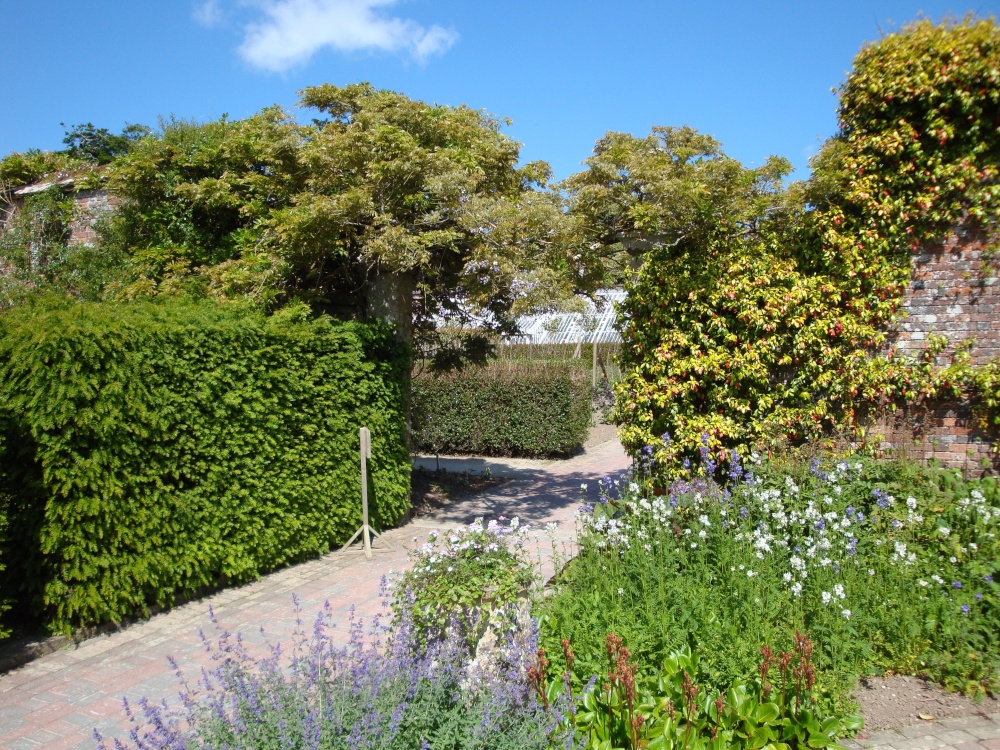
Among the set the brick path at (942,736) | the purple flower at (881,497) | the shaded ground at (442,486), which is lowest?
the shaded ground at (442,486)

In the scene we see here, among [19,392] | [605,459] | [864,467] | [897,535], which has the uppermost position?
[19,392]

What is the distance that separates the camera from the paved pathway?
4215mm

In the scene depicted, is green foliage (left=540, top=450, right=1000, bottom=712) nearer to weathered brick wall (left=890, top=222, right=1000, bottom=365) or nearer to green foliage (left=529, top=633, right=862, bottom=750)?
green foliage (left=529, top=633, right=862, bottom=750)

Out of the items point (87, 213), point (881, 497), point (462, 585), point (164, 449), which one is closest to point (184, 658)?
point (164, 449)

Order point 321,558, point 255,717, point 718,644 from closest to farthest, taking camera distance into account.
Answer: point 255,717 < point 718,644 < point 321,558

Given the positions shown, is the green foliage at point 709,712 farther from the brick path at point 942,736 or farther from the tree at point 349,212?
the tree at point 349,212

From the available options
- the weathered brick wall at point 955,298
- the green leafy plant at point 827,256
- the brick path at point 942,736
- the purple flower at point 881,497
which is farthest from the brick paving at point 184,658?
the weathered brick wall at point 955,298

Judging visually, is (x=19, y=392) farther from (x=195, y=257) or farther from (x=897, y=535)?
(x=897, y=535)

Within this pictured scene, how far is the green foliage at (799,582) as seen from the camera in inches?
153

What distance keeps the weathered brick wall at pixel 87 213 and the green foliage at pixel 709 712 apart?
10842 mm

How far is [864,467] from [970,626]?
1503 millimetres

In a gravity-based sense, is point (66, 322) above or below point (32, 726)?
above

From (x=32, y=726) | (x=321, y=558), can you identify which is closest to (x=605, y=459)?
(x=321, y=558)

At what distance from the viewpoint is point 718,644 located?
3.77 metres
